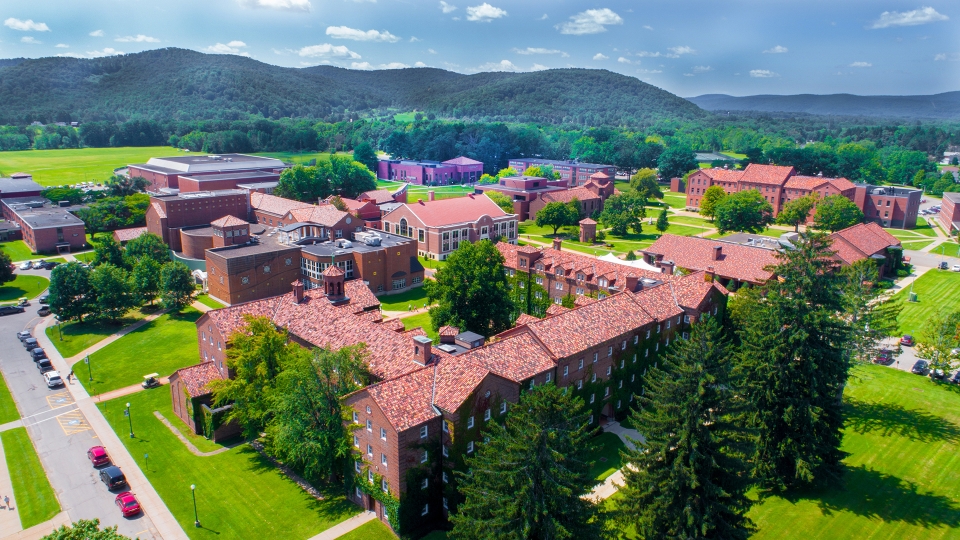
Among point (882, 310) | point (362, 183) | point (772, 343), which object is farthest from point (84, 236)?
point (882, 310)

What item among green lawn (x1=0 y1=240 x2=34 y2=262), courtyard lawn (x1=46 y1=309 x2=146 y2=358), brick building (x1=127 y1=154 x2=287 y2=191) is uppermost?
brick building (x1=127 y1=154 x2=287 y2=191)

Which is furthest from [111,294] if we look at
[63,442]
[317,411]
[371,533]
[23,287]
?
[371,533]

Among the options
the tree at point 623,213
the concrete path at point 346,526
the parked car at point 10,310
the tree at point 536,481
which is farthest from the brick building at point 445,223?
the tree at point 536,481

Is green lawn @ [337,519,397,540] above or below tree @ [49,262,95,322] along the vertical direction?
below

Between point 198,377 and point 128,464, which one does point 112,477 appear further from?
point 198,377

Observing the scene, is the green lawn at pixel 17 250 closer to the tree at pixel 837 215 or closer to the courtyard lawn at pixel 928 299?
the courtyard lawn at pixel 928 299

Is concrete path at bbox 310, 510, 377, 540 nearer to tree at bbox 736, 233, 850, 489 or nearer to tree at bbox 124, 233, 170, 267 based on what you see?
tree at bbox 736, 233, 850, 489

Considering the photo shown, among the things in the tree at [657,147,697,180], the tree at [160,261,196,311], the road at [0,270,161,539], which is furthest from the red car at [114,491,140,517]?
the tree at [657,147,697,180]
